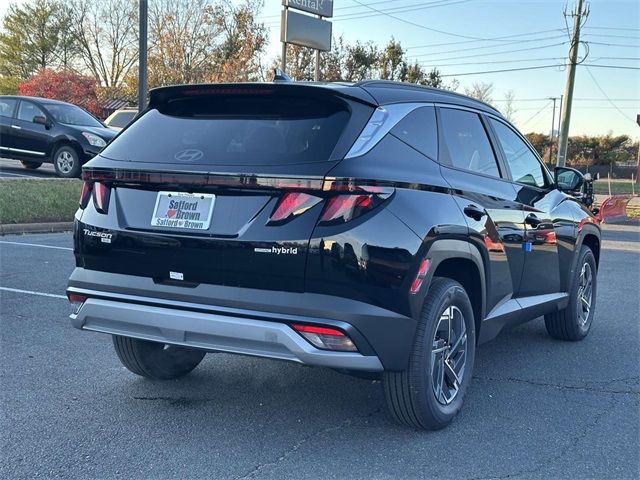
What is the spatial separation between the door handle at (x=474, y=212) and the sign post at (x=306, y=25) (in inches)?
580

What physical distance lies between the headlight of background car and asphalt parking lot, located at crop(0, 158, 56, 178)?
1.73 m

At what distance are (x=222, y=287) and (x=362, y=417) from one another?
1.27 metres

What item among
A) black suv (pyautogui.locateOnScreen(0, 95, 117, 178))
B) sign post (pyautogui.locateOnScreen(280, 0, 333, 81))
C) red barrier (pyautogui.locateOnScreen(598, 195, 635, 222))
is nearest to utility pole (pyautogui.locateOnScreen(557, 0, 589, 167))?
red barrier (pyautogui.locateOnScreen(598, 195, 635, 222))

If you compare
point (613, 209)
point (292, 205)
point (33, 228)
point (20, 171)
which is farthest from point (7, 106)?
point (613, 209)

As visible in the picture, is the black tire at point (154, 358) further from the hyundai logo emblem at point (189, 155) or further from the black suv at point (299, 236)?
the hyundai logo emblem at point (189, 155)

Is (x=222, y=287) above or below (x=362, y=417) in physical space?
above

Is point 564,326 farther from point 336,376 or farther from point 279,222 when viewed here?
point 279,222

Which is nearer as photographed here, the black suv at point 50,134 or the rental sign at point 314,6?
the black suv at point 50,134

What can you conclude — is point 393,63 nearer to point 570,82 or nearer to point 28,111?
point 570,82

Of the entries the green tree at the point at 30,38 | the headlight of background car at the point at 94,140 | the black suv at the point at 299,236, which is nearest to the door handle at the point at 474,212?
the black suv at the point at 299,236

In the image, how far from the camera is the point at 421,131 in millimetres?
3893

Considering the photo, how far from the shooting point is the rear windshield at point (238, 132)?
3.37m

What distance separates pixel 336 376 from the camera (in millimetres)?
4703

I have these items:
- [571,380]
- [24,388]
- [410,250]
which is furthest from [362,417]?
[24,388]
